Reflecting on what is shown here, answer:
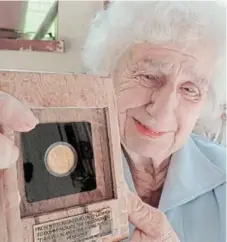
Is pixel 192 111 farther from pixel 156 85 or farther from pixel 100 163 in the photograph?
pixel 100 163

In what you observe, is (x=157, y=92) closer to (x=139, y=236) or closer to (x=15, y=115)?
(x=139, y=236)

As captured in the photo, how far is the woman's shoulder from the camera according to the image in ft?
3.69

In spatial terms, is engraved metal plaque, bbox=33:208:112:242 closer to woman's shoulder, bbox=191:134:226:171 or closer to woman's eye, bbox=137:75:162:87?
woman's eye, bbox=137:75:162:87

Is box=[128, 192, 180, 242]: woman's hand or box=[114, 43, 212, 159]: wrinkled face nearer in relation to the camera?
box=[128, 192, 180, 242]: woman's hand

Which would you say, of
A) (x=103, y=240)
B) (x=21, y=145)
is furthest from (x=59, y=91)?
(x=103, y=240)

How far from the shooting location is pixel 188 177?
109 centimetres

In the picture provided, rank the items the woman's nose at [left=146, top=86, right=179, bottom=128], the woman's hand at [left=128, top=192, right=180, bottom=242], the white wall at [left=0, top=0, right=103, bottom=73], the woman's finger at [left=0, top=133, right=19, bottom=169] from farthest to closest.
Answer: the white wall at [left=0, top=0, right=103, bottom=73] < the woman's nose at [left=146, top=86, right=179, bottom=128] < the woman's hand at [left=128, top=192, right=180, bottom=242] < the woman's finger at [left=0, top=133, right=19, bottom=169]

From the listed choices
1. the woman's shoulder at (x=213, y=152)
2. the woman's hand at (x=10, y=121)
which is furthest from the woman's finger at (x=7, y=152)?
the woman's shoulder at (x=213, y=152)

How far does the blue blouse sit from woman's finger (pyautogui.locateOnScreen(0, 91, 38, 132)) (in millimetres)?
533

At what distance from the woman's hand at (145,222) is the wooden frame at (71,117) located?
4cm

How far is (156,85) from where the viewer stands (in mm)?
971

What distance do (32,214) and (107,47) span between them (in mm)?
564

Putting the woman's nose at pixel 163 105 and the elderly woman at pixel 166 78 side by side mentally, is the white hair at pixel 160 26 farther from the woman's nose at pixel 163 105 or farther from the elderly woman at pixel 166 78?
the woman's nose at pixel 163 105

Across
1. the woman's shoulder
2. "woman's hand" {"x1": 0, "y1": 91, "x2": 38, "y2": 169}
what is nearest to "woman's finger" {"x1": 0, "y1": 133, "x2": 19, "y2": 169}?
"woman's hand" {"x1": 0, "y1": 91, "x2": 38, "y2": 169}
